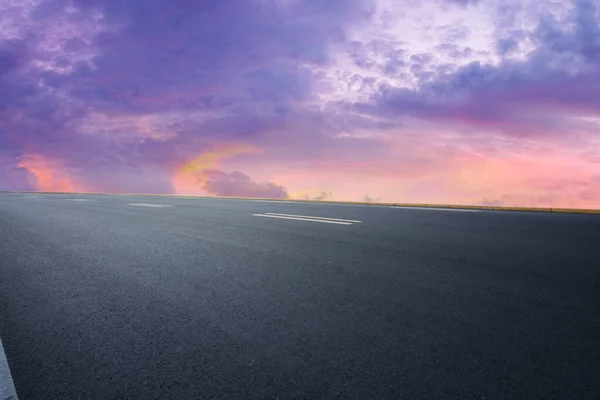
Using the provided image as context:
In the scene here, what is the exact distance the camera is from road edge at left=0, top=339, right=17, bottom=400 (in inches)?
65.9

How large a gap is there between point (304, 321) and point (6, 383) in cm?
173

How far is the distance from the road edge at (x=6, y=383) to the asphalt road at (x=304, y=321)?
0.03 metres

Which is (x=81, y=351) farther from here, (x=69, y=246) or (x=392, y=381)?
(x=69, y=246)

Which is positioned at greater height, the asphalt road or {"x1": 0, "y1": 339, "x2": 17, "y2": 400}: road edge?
the asphalt road

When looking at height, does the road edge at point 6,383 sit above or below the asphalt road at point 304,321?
below

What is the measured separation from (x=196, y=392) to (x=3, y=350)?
4.66 ft

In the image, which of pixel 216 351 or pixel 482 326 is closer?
pixel 216 351

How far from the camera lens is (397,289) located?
313cm

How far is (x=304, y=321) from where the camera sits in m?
2.46

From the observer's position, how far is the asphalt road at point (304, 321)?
68.9 inches

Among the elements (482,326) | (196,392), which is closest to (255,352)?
(196,392)

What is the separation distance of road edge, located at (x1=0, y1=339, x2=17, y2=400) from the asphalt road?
0.11 ft

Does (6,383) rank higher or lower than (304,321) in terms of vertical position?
lower

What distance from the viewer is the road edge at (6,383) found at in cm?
167
